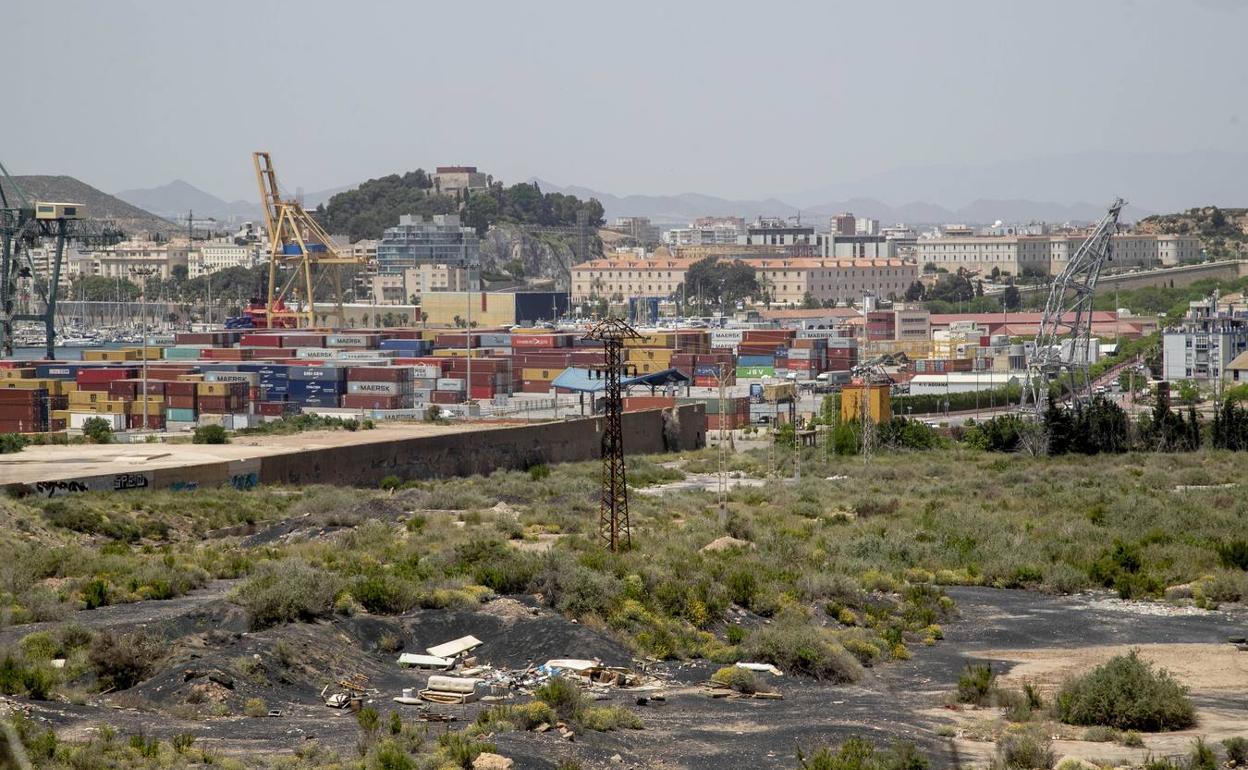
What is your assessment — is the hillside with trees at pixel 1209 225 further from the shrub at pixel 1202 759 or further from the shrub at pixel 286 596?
the shrub at pixel 1202 759

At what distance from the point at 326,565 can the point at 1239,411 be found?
25.0 m

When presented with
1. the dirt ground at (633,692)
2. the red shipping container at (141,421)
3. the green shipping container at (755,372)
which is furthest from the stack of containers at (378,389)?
the dirt ground at (633,692)

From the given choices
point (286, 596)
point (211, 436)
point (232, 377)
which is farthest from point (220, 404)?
point (286, 596)

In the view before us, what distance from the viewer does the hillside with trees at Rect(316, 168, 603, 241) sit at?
522ft

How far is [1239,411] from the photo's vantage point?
36.6 m

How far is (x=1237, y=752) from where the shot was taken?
34.9 feet

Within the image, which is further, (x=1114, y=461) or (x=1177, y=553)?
(x=1114, y=461)

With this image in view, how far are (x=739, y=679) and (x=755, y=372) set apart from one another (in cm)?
5178

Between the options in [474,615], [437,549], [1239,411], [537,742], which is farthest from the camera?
[1239,411]

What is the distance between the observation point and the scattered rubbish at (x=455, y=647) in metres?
14.0

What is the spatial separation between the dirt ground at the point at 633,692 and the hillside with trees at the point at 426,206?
14317 cm

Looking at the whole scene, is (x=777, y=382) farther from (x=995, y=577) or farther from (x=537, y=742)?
(x=537, y=742)

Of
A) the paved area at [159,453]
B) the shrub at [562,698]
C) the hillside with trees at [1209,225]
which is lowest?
the shrub at [562,698]

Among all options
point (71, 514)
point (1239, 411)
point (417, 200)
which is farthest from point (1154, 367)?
point (417, 200)
